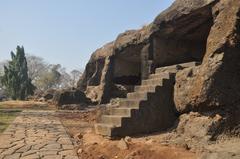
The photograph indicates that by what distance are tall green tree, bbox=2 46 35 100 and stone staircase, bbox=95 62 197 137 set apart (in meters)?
29.4

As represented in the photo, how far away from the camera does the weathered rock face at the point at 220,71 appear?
595cm

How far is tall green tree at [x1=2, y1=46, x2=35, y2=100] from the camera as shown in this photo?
1417 inches

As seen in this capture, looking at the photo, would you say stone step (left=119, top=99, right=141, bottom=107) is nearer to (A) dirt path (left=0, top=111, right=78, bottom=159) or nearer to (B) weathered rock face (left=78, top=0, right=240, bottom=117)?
(B) weathered rock face (left=78, top=0, right=240, bottom=117)

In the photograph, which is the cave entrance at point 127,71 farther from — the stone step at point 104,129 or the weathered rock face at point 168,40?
the stone step at point 104,129

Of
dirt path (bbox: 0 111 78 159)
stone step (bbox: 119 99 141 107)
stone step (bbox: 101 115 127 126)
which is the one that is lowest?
dirt path (bbox: 0 111 78 159)

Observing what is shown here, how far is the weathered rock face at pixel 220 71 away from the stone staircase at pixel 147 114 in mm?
711

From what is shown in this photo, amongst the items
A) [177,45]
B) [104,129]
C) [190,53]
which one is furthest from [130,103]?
[190,53]

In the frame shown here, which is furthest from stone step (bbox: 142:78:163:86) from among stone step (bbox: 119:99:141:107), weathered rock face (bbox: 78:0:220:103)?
weathered rock face (bbox: 78:0:220:103)

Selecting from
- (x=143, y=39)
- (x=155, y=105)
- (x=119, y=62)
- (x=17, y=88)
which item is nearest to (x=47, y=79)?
(x=17, y=88)

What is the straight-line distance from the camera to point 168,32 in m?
9.64

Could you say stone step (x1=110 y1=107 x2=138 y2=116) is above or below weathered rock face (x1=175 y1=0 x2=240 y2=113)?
below

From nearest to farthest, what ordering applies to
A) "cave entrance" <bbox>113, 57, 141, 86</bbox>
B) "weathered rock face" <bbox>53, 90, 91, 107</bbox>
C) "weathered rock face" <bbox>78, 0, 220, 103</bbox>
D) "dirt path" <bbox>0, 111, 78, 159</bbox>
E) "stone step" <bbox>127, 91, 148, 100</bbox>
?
"dirt path" <bbox>0, 111, 78, 159</bbox>
"stone step" <bbox>127, 91, 148, 100</bbox>
"weathered rock face" <bbox>78, 0, 220, 103</bbox>
"cave entrance" <bbox>113, 57, 141, 86</bbox>
"weathered rock face" <bbox>53, 90, 91, 107</bbox>

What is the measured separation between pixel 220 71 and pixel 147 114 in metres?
1.88

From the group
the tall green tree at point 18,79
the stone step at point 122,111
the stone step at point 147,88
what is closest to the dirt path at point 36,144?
the stone step at point 122,111
